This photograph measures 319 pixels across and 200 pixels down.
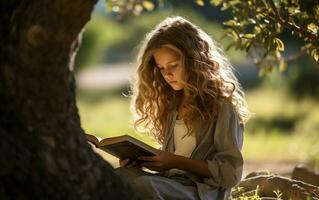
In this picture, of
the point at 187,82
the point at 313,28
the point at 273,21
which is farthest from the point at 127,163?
the point at 313,28

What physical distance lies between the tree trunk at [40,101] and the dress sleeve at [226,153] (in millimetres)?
768

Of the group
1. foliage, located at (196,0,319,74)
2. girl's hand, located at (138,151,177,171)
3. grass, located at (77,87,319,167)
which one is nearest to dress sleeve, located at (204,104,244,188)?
girl's hand, located at (138,151,177,171)

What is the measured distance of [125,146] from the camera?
3.89 metres

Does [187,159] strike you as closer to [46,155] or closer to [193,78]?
[193,78]

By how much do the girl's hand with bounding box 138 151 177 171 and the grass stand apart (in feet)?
14.5

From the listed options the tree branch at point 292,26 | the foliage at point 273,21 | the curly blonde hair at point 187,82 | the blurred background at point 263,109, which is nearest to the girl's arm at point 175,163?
the curly blonde hair at point 187,82

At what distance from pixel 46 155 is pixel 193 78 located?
3.81 ft

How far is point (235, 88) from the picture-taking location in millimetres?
4250

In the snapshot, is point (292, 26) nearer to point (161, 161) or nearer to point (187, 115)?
point (187, 115)

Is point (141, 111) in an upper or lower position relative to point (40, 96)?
lower

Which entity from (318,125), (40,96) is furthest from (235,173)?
(318,125)

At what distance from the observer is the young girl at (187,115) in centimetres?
395

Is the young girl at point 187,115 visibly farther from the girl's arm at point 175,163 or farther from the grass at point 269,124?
the grass at point 269,124

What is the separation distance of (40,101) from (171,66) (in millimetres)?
1099
